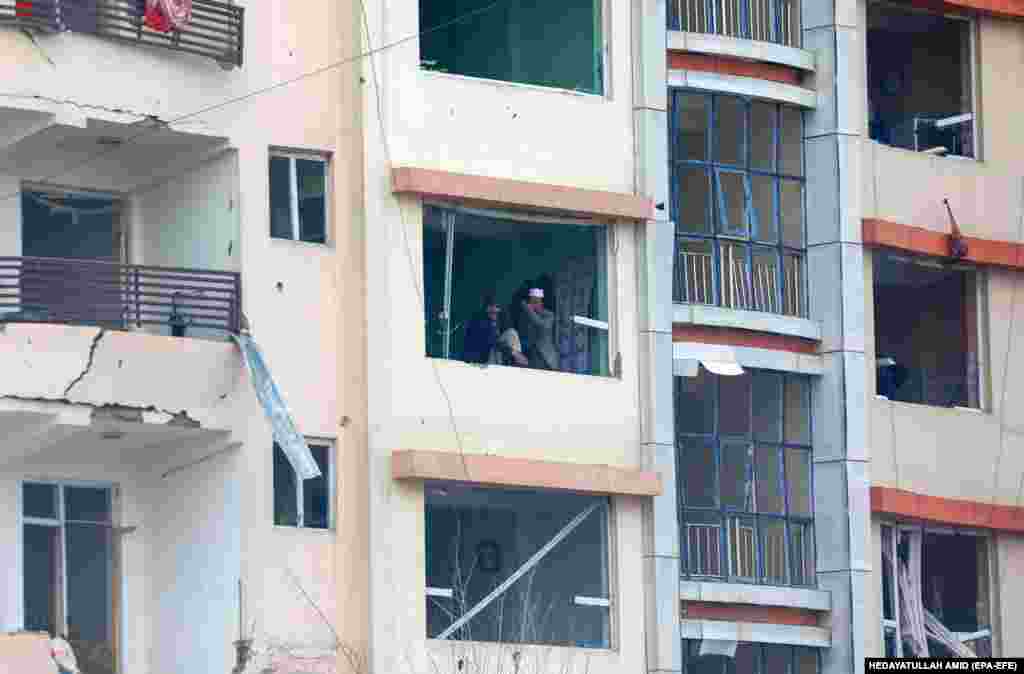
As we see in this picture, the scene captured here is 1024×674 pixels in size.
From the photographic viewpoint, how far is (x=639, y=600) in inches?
1377

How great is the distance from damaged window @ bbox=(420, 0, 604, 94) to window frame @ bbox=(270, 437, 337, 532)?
5485mm

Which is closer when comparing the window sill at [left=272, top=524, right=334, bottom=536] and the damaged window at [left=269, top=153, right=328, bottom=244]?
the window sill at [left=272, top=524, right=334, bottom=536]

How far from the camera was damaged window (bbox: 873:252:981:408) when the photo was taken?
39.0m

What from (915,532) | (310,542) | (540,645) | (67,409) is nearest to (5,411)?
(67,409)

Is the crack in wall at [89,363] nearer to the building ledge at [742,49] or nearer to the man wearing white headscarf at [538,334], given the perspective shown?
the man wearing white headscarf at [538,334]

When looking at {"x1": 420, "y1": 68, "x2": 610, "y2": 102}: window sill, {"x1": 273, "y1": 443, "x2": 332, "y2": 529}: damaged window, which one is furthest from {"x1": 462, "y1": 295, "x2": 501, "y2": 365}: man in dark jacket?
{"x1": 273, "y1": 443, "x2": 332, "y2": 529}: damaged window

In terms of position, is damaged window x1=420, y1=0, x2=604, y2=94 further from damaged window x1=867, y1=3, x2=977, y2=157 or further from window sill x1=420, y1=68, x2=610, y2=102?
damaged window x1=867, y1=3, x2=977, y2=157

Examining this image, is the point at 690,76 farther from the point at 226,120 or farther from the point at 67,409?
the point at 67,409

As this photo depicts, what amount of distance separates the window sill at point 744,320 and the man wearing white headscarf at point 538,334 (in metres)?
1.55

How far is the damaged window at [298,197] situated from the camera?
33562 millimetres

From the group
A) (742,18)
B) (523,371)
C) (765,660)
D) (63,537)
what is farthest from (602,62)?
(63,537)

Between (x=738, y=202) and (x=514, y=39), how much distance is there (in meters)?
3.31

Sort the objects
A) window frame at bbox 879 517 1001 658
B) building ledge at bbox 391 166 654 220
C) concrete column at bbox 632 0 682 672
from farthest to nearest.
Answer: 1. window frame at bbox 879 517 1001 658
2. concrete column at bbox 632 0 682 672
3. building ledge at bbox 391 166 654 220

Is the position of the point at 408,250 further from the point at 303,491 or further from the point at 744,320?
the point at 744,320
